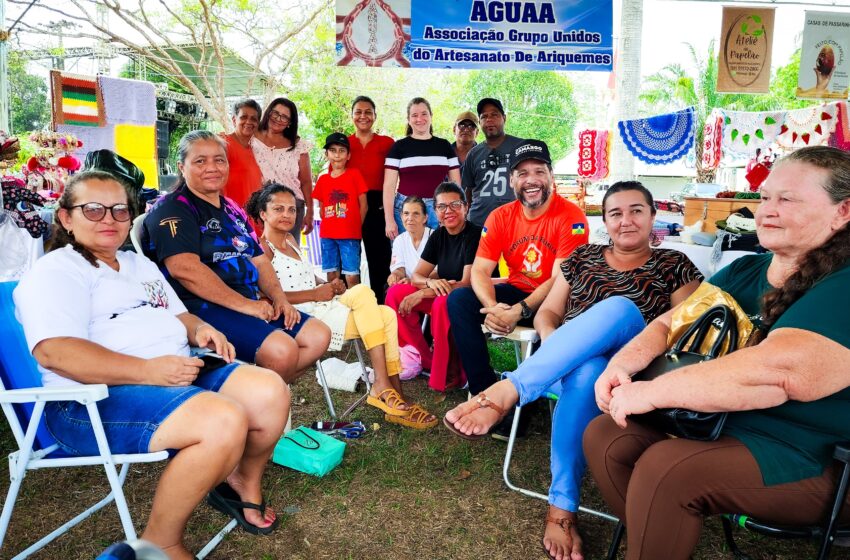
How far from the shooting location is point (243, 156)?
4457 millimetres

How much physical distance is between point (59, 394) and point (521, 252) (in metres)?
2.27

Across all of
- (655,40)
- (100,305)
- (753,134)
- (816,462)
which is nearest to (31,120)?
(655,40)

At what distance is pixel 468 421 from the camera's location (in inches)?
81.7

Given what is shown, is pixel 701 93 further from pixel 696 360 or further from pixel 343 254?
pixel 696 360

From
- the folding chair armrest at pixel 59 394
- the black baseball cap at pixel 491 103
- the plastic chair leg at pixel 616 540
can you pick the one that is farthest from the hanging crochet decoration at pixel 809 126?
the folding chair armrest at pixel 59 394

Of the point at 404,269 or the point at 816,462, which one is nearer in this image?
the point at 816,462

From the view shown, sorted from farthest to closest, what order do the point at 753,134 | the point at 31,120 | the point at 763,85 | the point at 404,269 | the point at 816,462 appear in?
the point at 31,120, the point at 753,134, the point at 763,85, the point at 404,269, the point at 816,462

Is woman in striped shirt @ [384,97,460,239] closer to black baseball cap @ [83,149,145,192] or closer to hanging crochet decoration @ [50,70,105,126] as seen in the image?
black baseball cap @ [83,149,145,192]

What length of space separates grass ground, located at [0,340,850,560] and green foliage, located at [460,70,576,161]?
1116 inches

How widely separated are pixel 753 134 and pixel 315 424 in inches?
387

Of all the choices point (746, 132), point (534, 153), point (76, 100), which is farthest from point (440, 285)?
point (746, 132)

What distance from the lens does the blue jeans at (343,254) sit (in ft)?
16.5

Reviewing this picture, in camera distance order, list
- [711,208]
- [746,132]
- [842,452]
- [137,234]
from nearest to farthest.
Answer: [842,452] → [137,234] → [711,208] → [746,132]

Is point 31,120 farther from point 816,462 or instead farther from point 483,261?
point 816,462
